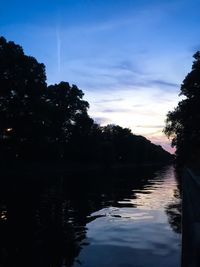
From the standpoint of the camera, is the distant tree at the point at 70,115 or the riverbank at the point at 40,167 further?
the distant tree at the point at 70,115

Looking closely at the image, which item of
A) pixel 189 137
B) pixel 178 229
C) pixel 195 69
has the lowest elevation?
pixel 178 229

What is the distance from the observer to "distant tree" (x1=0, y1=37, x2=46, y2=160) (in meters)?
66.2

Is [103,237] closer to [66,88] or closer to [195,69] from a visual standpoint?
[195,69]

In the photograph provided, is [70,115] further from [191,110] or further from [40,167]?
[191,110]

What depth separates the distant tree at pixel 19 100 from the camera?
66250 millimetres

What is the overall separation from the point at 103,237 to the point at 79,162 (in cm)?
9037

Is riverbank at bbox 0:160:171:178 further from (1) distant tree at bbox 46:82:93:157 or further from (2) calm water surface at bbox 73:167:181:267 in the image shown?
(2) calm water surface at bbox 73:167:181:267

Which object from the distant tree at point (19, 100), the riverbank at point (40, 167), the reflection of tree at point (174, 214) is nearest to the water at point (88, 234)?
the reflection of tree at point (174, 214)

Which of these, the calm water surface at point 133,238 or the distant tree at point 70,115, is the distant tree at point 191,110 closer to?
the distant tree at point 70,115

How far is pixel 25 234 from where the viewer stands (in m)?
16.6

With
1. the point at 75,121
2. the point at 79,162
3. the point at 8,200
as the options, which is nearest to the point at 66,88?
the point at 75,121

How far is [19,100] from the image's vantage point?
6794 cm

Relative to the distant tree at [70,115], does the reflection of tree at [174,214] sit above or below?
below

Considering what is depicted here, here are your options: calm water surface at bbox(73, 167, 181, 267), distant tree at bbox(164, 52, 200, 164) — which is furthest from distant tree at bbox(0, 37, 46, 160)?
calm water surface at bbox(73, 167, 181, 267)
